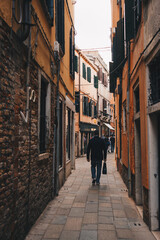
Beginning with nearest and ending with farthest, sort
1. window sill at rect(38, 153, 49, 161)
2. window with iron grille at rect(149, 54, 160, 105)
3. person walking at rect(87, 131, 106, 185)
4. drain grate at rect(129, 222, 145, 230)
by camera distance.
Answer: window with iron grille at rect(149, 54, 160, 105) → drain grate at rect(129, 222, 145, 230) → window sill at rect(38, 153, 49, 161) → person walking at rect(87, 131, 106, 185)

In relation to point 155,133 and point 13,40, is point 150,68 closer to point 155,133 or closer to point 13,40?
point 155,133

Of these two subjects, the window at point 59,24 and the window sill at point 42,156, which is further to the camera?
the window at point 59,24

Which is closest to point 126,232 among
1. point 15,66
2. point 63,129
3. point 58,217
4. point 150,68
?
point 58,217

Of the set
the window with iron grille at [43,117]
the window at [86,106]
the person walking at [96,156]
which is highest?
the window at [86,106]

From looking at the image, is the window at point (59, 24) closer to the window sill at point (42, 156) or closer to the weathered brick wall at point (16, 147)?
the weathered brick wall at point (16, 147)

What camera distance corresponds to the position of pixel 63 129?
9.03 m

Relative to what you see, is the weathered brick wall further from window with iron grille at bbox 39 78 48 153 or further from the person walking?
the person walking

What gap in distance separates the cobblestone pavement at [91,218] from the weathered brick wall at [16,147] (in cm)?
40

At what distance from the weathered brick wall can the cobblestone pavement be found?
40cm

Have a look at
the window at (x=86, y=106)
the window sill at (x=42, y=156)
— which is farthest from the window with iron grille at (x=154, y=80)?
the window at (x=86, y=106)

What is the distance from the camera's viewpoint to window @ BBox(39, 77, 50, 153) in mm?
6058

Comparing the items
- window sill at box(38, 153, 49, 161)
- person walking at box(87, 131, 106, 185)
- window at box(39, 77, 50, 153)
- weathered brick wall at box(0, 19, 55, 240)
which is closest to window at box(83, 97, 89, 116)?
person walking at box(87, 131, 106, 185)

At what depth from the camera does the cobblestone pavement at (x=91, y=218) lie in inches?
169

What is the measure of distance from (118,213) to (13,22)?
13.6 ft
